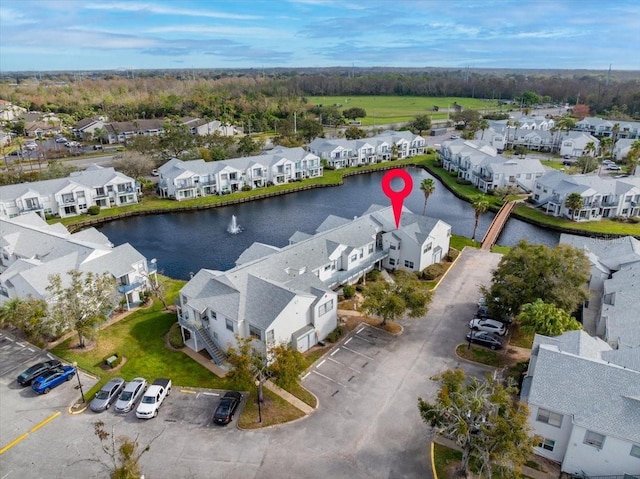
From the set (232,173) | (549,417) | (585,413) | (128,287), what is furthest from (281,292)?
(232,173)

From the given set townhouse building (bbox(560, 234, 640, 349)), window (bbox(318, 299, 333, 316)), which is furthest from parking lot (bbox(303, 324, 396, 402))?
townhouse building (bbox(560, 234, 640, 349))

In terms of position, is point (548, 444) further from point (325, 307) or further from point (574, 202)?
point (574, 202)

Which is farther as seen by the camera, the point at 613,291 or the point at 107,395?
the point at 613,291

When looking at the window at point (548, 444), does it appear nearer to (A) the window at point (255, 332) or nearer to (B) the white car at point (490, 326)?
(B) the white car at point (490, 326)

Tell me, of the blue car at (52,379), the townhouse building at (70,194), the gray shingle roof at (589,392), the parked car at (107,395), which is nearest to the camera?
the gray shingle roof at (589,392)

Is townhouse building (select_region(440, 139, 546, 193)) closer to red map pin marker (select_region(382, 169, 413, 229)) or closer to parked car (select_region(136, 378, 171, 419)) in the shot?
red map pin marker (select_region(382, 169, 413, 229))

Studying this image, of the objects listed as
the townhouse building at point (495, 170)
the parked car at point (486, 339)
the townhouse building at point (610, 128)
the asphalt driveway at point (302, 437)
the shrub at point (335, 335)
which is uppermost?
the townhouse building at point (610, 128)

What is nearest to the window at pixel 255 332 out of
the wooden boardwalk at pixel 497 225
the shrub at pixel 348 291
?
the shrub at pixel 348 291

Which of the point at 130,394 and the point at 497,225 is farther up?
the point at 497,225
